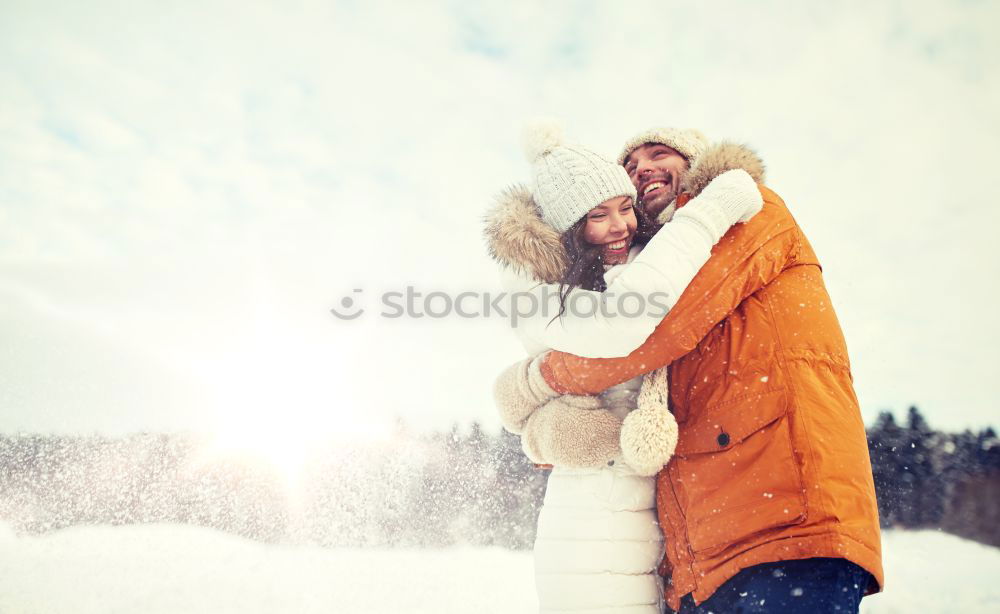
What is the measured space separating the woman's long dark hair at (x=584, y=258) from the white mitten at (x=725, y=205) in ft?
1.64

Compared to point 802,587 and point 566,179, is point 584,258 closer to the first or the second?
point 566,179

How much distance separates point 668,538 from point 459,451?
1306 cm

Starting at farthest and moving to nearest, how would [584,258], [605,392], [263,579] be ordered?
[263,579] → [584,258] → [605,392]

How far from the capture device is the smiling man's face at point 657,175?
2656mm

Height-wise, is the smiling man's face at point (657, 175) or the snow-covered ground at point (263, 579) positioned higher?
the smiling man's face at point (657, 175)

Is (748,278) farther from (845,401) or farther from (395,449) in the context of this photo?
(395,449)

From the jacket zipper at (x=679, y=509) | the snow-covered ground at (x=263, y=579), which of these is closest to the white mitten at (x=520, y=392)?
the jacket zipper at (x=679, y=509)

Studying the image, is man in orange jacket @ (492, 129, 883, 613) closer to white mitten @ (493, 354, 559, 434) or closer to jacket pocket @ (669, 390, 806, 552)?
jacket pocket @ (669, 390, 806, 552)

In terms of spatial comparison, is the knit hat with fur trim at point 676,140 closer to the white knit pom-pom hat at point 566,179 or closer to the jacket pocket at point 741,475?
the white knit pom-pom hat at point 566,179

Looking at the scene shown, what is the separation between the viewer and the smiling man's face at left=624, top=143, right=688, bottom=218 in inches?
105

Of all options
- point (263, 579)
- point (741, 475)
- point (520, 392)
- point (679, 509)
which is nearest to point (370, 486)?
point (263, 579)

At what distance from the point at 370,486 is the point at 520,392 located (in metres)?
11.6

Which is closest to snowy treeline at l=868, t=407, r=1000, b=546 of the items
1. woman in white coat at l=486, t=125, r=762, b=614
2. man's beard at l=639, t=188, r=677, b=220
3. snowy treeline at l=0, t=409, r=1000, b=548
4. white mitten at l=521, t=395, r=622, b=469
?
snowy treeline at l=0, t=409, r=1000, b=548

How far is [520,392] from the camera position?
2.18m
